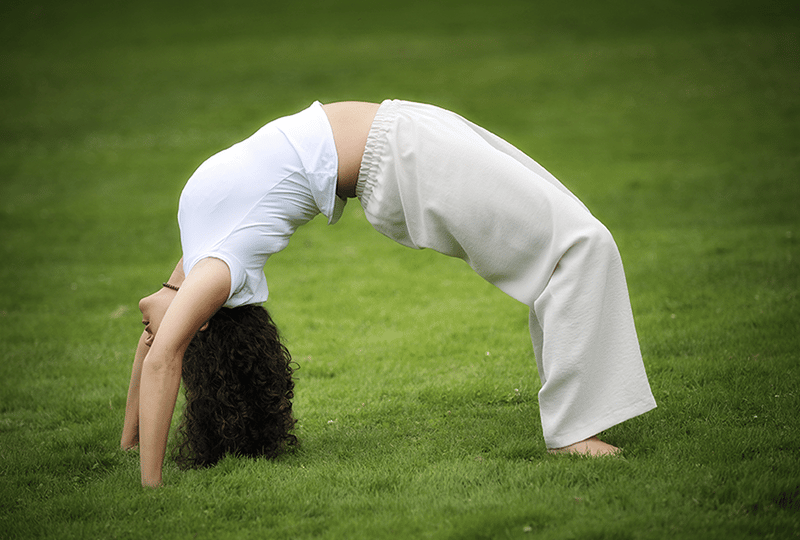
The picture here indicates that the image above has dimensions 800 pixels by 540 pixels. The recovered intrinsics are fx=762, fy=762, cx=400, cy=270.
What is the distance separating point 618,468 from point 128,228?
925 cm

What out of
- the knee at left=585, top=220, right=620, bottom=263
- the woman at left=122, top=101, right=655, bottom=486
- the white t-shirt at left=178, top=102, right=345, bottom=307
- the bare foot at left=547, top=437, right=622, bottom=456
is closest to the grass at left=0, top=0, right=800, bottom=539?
the bare foot at left=547, top=437, right=622, bottom=456

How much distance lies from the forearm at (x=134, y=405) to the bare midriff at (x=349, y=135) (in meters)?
1.49

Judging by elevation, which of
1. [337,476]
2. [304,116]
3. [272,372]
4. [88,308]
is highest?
[304,116]

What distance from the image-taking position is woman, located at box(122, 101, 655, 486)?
375cm

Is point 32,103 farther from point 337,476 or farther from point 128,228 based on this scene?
point 337,476

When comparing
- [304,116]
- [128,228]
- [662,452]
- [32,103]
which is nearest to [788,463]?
[662,452]

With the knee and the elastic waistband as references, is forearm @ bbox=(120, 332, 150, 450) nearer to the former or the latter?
the elastic waistband

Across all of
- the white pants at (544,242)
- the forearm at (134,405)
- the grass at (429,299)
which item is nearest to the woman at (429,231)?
the white pants at (544,242)

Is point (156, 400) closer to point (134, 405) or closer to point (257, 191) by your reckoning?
point (134, 405)

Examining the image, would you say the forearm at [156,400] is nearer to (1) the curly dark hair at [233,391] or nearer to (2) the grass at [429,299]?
(2) the grass at [429,299]

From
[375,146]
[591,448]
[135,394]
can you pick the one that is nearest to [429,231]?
[375,146]

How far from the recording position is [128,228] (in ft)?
37.0

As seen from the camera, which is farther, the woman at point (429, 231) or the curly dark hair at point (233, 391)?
the curly dark hair at point (233, 391)

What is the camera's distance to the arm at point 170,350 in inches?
147
